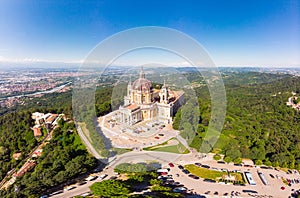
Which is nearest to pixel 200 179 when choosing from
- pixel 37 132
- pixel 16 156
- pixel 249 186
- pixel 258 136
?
pixel 249 186

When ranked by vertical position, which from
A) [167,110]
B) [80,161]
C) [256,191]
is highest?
[167,110]

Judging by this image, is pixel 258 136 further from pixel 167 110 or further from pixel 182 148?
pixel 167 110

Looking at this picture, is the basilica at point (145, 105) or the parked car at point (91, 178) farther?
the basilica at point (145, 105)

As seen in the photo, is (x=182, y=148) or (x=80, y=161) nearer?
(x=80, y=161)

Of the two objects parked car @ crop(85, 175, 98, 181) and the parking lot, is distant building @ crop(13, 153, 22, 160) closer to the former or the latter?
parked car @ crop(85, 175, 98, 181)

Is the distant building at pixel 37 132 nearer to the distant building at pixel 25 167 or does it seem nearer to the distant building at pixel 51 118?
the distant building at pixel 51 118

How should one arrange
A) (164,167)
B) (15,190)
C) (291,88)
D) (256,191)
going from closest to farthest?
1. (15,190)
2. (256,191)
3. (164,167)
4. (291,88)

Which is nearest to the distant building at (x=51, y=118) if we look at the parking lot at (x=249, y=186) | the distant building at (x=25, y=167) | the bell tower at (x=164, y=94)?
the distant building at (x=25, y=167)

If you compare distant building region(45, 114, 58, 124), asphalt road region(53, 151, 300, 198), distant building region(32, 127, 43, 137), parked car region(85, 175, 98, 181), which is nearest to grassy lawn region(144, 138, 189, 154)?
asphalt road region(53, 151, 300, 198)

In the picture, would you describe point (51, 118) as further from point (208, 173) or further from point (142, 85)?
point (208, 173)

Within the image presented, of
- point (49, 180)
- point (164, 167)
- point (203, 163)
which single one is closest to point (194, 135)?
point (203, 163)
